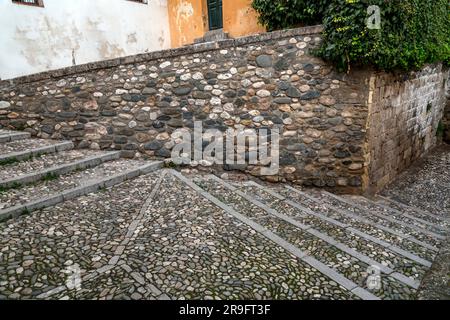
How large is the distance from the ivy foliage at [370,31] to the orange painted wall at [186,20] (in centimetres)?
331

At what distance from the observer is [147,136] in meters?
5.11

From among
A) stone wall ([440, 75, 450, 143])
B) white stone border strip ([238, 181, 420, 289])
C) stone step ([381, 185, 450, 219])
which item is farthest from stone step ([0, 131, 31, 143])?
stone wall ([440, 75, 450, 143])

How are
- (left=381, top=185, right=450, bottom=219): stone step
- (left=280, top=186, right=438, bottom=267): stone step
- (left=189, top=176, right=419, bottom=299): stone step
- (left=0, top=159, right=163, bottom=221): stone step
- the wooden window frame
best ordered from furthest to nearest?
the wooden window frame
(left=381, top=185, right=450, bottom=219): stone step
(left=0, top=159, right=163, bottom=221): stone step
(left=280, top=186, right=438, bottom=267): stone step
(left=189, top=176, right=419, bottom=299): stone step

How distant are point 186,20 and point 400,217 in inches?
285

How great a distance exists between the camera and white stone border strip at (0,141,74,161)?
169 inches

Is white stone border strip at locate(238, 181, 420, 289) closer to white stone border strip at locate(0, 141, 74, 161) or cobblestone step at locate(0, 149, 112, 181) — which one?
cobblestone step at locate(0, 149, 112, 181)

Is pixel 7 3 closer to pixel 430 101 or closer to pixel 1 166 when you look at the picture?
pixel 1 166

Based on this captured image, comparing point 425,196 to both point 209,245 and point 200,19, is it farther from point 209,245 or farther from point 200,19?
point 200,19

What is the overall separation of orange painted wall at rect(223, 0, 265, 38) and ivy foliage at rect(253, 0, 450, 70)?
142 centimetres

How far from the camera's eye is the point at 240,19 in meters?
6.83

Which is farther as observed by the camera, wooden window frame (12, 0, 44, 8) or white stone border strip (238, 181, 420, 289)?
wooden window frame (12, 0, 44, 8)

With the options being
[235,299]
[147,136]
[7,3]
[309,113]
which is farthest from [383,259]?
[7,3]

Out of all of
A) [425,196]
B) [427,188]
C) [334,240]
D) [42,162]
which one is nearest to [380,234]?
[334,240]

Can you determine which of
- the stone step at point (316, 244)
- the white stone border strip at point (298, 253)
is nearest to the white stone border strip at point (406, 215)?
the stone step at point (316, 244)
